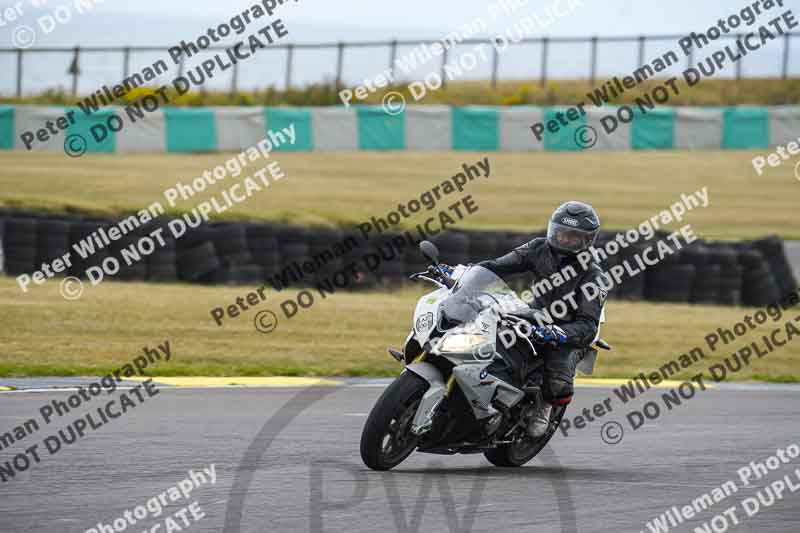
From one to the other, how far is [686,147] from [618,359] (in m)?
18.9

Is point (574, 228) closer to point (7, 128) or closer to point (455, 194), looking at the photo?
point (455, 194)

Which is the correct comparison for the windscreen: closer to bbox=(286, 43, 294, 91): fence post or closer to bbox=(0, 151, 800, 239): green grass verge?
bbox=(0, 151, 800, 239): green grass verge

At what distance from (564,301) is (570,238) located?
0.43 meters

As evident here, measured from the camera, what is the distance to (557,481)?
827cm

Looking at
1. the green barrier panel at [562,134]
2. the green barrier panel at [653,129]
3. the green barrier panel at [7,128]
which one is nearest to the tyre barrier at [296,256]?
the green barrier panel at [7,128]

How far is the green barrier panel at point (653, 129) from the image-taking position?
3459 cm

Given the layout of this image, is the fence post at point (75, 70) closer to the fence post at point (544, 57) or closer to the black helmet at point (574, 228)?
Answer: the fence post at point (544, 57)

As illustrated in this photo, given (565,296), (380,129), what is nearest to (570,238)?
(565,296)

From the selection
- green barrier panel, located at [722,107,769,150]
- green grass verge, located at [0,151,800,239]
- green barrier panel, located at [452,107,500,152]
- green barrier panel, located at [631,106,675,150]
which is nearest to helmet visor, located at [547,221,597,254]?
green grass verge, located at [0,151,800,239]

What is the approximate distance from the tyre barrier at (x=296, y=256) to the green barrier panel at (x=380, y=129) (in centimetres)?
1383

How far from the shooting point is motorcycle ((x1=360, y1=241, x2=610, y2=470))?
7.96 meters

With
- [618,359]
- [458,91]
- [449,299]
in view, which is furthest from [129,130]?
[449,299]

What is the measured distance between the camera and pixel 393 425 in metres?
8.00

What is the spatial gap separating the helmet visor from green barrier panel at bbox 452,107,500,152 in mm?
24987
